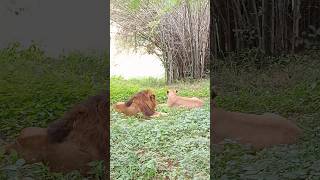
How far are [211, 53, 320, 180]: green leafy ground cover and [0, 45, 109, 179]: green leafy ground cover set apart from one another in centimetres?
88

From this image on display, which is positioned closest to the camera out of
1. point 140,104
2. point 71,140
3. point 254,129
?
point 71,140

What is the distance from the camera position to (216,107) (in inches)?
153

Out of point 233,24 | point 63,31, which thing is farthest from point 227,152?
point 63,31

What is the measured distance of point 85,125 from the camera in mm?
3662

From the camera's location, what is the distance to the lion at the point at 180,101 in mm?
3912

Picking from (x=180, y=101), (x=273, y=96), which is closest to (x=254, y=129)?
(x=273, y=96)

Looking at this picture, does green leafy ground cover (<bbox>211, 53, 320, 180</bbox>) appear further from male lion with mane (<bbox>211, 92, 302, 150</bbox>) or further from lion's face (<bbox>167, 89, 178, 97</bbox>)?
lion's face (<bbox>167, 89, 178, 97</bbox>)

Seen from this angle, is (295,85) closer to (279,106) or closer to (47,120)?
(279,106)

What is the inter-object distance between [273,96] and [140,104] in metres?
0.97

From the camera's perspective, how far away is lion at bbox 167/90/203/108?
3912mm

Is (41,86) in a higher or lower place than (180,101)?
higher

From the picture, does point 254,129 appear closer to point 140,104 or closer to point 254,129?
point 254,129

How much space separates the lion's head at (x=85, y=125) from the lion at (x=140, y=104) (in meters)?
0.18

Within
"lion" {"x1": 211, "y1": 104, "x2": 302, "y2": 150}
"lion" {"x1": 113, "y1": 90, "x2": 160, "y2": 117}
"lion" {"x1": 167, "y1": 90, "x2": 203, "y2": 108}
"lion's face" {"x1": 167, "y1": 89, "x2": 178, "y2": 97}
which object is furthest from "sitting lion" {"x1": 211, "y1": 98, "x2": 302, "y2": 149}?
"lion" {"x1": 113, "y1": 90, "x2": 160, "y2": 117}
